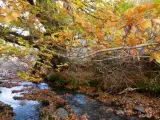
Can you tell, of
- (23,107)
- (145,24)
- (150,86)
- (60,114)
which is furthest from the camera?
(150,86)

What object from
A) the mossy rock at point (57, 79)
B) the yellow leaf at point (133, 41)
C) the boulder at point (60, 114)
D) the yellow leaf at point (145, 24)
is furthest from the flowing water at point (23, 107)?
the yellow leaf at point (145, 24)

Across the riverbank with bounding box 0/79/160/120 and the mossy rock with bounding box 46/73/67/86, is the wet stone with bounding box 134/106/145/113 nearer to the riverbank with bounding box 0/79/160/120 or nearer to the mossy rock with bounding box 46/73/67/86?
the riverbank with bounding box 0/79/160/120

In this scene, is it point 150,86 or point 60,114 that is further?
point 150,86

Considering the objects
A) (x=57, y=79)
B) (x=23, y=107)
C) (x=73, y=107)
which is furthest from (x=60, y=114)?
(x=57, y=79)

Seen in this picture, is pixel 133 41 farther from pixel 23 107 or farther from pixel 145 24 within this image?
pixel 23 107

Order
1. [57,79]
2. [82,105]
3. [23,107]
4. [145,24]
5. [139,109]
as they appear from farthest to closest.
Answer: [57,79] → [82,105] → [23,107] → [139,109] → [145,24]

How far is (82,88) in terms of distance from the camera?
1571 centimetres

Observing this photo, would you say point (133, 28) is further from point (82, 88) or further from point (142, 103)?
point (82, 88)

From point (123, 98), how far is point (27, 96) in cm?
561

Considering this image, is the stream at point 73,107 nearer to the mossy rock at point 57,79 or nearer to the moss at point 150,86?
the mossy rock at point 57,79

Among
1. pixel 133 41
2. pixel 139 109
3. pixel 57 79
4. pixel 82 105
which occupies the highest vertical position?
pixel 133 41

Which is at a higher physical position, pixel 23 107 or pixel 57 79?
pixel 57 79

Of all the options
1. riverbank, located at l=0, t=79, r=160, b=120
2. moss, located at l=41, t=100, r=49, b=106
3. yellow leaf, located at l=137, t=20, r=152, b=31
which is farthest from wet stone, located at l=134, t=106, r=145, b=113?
yellow leaf, located at l=137, t=20, r=152, b=31

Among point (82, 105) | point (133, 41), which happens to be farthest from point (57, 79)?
point (133, 41)
